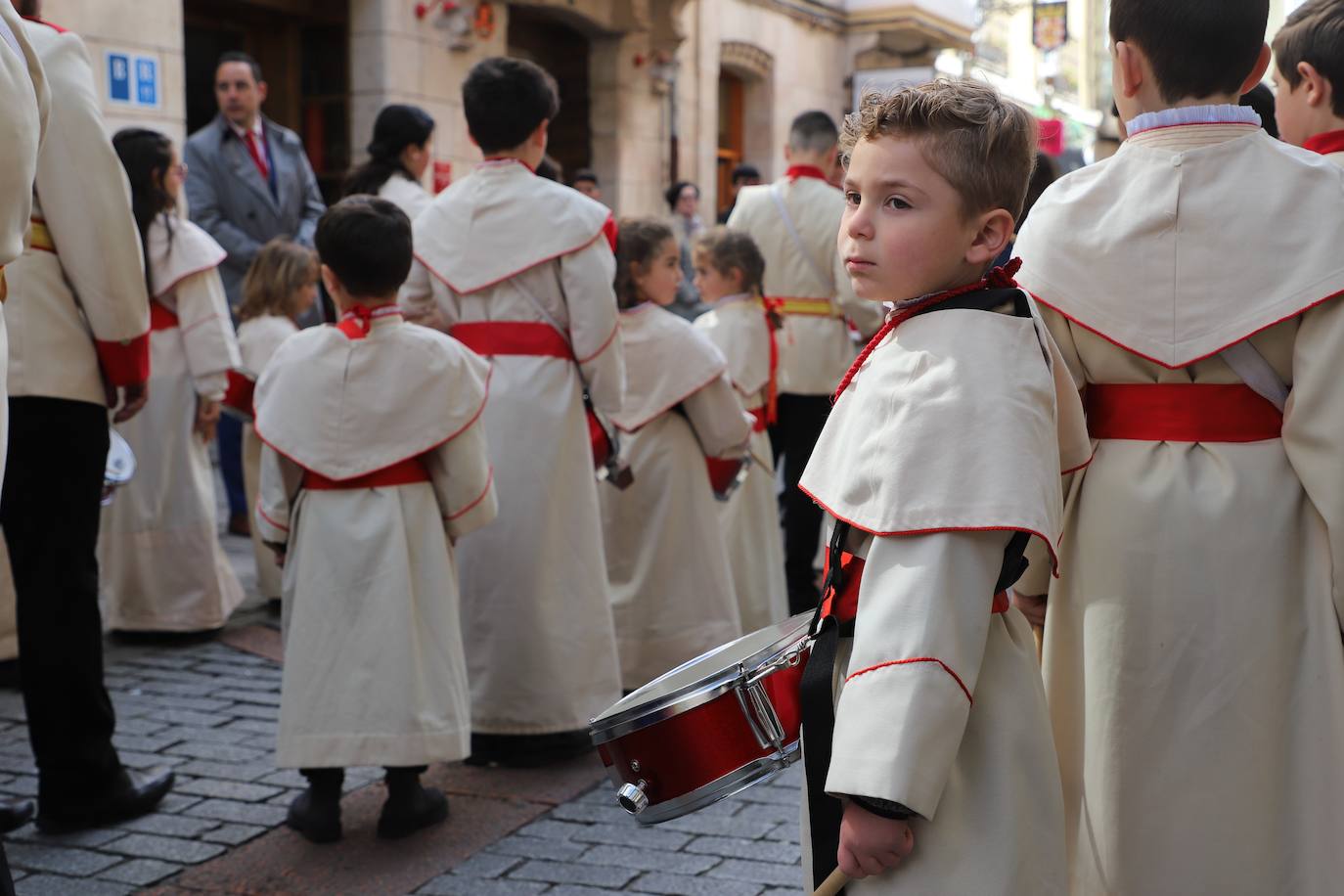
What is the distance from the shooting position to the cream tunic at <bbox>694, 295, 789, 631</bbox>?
6227 mm

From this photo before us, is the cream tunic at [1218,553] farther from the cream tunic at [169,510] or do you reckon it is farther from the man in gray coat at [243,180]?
the man in gray coat at [243,180]

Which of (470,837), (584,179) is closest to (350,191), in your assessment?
(470,837)

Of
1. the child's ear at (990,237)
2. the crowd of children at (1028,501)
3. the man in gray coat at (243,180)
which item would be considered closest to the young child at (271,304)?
the man in gray coat at (243,180)

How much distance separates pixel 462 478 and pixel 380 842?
94 cm

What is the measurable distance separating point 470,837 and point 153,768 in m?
1.01

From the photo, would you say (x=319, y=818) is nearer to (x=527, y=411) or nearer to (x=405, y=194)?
(x=527, y=411)

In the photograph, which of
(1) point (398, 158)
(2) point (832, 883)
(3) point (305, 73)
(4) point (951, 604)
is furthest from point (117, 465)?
(3) point (305, 73)

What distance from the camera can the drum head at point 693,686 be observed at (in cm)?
212

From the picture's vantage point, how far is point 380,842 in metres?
3.87

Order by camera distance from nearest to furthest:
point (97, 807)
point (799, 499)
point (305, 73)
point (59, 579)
Result: point (59, 579) < point (97, 807) < point (799, 499) < point (305, 73)

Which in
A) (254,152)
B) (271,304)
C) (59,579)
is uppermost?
(254,152)

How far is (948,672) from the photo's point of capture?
74.6 inches

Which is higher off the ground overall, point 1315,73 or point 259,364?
point 1315,73

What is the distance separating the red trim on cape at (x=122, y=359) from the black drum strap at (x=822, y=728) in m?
2.41
